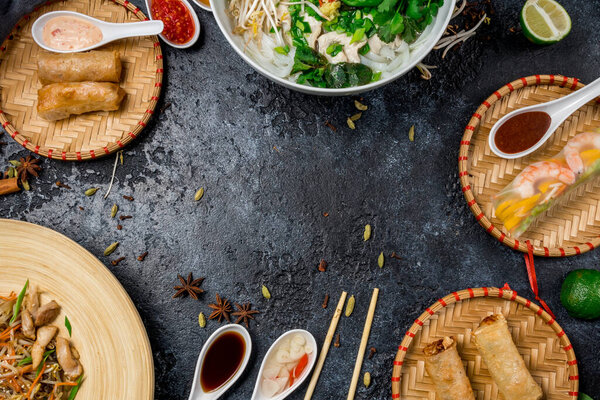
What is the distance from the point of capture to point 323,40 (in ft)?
8.10

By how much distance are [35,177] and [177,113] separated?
97 cm

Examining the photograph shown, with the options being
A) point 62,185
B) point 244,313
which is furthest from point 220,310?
point 62,185

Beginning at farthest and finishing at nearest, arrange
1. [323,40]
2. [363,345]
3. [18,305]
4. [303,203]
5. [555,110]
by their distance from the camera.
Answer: [303,203]
[363,345]
[555,110]
[18,305]
[323,40]

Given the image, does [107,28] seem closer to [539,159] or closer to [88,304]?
[88,304]

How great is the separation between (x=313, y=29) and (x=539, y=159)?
1.58 meters

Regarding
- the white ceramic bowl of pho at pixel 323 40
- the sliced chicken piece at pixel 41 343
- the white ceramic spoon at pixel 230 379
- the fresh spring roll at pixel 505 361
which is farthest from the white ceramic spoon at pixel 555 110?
the sliced chicken piece at pixel 41 343

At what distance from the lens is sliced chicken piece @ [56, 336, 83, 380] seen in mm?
2543

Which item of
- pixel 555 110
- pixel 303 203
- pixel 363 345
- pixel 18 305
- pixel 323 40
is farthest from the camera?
pixel 303 203

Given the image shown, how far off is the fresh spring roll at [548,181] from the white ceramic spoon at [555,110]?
0.42 ft

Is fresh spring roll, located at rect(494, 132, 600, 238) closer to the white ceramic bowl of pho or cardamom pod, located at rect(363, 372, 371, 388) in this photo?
the white ceramic bowl of pho

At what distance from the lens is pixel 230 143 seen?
2922 millimetres

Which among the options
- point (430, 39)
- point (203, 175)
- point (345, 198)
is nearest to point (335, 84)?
point (430, 39)

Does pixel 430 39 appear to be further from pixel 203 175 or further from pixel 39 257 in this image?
pixel 39 257

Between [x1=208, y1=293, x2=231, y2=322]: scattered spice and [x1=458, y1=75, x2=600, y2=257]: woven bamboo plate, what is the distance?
5.32 ft
